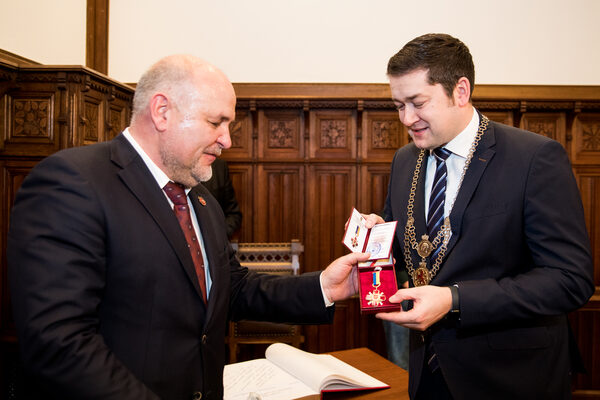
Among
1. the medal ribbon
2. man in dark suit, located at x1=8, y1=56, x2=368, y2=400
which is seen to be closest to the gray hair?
man in dark suit, located at x1=8, y1=56, x2=368, y2=400

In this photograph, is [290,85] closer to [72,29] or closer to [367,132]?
[367,132]

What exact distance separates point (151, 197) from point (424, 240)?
1.01 meters

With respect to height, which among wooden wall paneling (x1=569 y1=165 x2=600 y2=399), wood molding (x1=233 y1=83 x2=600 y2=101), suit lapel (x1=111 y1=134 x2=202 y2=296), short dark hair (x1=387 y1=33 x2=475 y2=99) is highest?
wood molding (x1=233 y1=83 x2=600 y2=101)

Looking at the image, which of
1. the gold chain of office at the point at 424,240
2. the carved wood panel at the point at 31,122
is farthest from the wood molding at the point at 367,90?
the gold chain of office at the point at 424,240

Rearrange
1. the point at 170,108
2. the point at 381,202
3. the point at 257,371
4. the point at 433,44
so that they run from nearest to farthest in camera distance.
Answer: the point at 170,108 < the point at 433,44 < the point at 257,371 < the point at 381,202

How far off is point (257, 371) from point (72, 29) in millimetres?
4613

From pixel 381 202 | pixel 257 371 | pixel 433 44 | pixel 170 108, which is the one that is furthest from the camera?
pixel 381 202

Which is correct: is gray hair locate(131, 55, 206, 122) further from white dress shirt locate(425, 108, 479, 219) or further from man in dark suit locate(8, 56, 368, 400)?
white dress shirt locate(425, 108, 479, 219)

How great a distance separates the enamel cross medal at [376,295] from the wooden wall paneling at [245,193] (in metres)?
3.47

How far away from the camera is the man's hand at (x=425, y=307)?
1561 millimetres

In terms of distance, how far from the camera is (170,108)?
5.31 ft

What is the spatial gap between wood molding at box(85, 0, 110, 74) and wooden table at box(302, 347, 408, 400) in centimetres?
444

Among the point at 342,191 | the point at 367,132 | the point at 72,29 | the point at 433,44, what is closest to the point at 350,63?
the point at 367,132

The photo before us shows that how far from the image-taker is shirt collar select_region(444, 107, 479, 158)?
1845 millimetres
